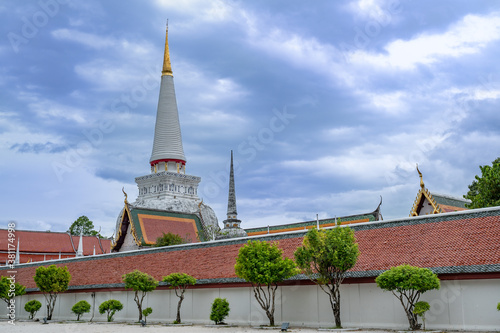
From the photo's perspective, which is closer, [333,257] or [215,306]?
[333,257]

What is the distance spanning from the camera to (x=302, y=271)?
21.3 metres

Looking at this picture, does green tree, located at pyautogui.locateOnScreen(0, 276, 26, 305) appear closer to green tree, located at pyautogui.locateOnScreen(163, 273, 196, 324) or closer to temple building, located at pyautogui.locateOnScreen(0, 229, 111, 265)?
green tree, located at pyautogui.locateOnScreen(163, 273, 196, 324)

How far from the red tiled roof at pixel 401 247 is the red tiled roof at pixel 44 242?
1170 inches

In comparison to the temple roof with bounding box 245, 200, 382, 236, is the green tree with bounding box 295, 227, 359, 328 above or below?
below

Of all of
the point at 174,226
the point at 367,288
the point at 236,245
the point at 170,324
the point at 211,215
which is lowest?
the point at 170,324

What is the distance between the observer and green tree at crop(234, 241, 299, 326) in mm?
20547

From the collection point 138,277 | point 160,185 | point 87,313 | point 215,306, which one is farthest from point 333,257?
point 160,185

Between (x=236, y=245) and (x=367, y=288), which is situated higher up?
(x=236, y=245)

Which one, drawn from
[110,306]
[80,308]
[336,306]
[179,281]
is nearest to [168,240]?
[80,308]

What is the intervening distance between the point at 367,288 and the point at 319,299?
2.14 m

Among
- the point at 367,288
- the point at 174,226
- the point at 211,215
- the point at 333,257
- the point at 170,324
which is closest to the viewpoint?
the point at 333,257

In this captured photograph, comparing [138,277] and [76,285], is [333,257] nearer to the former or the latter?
[138,277]

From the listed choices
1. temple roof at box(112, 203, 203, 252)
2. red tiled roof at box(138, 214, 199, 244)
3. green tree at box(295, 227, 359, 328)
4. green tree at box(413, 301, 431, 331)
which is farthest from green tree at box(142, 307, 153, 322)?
red tiled roof at box(138, 214, 199, 244)

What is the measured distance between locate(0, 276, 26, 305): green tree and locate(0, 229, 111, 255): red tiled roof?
22.3 meters
